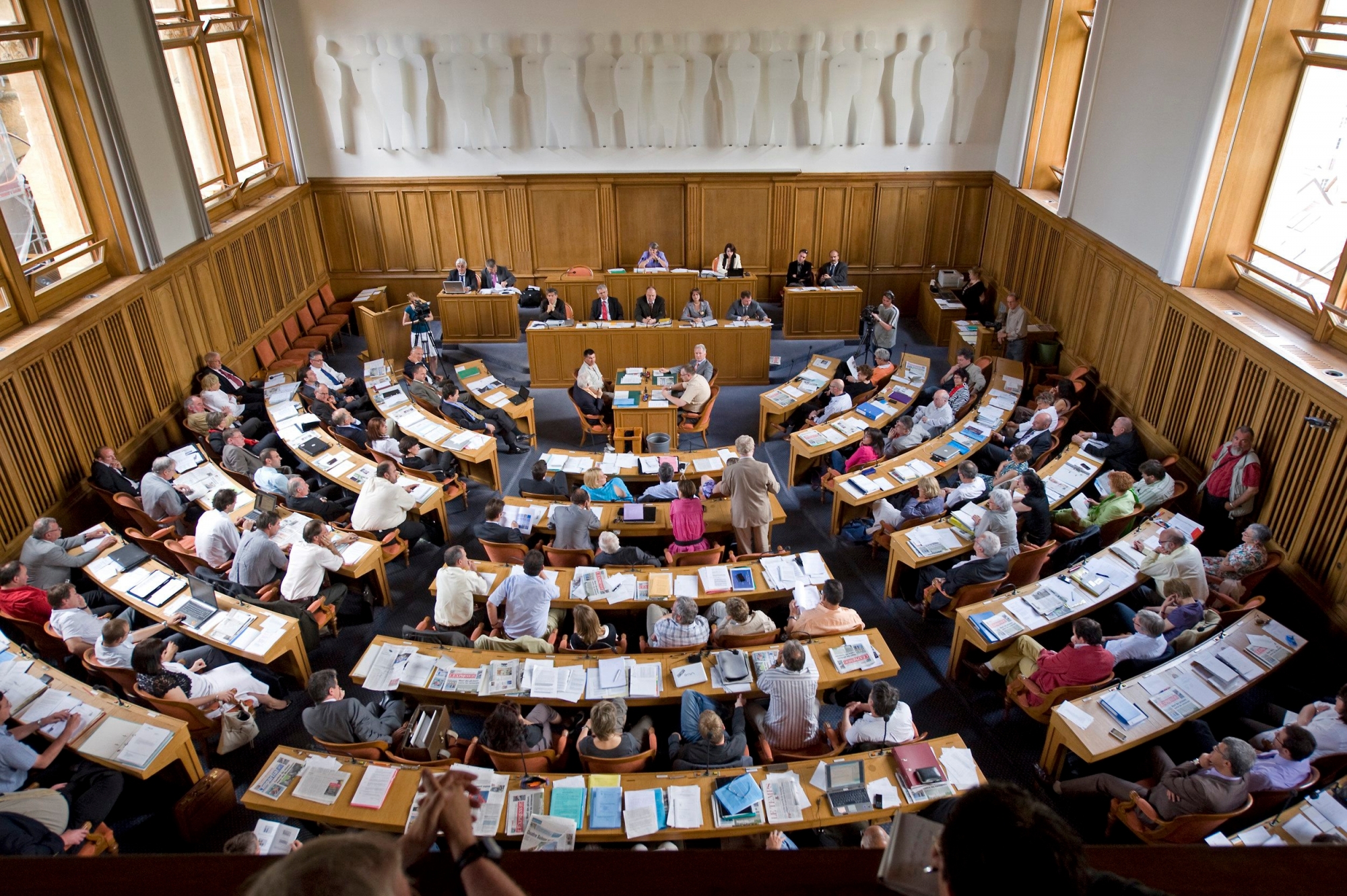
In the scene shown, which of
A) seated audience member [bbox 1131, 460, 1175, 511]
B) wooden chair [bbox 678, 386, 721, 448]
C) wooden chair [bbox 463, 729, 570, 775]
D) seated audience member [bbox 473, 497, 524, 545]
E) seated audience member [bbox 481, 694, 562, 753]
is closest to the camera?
seated audience member [bbox 481, 694, 562, 753]

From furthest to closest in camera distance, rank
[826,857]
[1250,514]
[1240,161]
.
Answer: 1. [1240,161]
2. [1250,514]
3. [826,857]

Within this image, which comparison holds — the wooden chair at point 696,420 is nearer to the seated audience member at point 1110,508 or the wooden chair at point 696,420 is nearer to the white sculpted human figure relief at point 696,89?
the seated audience member at point 1110,508

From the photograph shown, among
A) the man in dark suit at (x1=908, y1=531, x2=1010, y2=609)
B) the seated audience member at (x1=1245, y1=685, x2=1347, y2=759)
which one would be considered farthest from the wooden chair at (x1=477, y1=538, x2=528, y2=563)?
the seated audience member at (x1=1245, y1=685, x2=1347, y2=759)

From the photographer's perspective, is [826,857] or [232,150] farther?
[232,150]

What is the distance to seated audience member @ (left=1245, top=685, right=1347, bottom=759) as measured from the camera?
17.6 ft

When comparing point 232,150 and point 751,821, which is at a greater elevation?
point 232,150

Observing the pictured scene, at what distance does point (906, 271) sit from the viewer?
54.9 feet

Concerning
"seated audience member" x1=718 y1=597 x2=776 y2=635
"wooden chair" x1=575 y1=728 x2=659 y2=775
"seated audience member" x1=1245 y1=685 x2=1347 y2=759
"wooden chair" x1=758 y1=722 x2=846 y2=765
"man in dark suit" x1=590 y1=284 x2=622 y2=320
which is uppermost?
"man in dark suit" x1=590 y1=284 x2=622 y2=320

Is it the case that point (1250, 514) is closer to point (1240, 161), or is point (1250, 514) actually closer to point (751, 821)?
point (1240, 161)

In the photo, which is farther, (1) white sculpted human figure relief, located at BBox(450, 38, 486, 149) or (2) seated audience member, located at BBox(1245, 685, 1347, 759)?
(1) white sculpted human figure relief, located at BBox(450, 38, 486, 149)

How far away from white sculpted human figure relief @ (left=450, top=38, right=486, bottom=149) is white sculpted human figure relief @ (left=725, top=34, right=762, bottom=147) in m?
4.55

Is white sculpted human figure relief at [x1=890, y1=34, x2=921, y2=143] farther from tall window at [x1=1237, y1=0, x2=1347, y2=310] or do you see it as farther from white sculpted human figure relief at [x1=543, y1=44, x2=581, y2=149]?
tall window at [x1=1237, y1=0, x2=1347, y2=310]

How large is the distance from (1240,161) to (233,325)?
13650 millimetres

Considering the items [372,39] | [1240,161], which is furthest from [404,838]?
[372,39]
